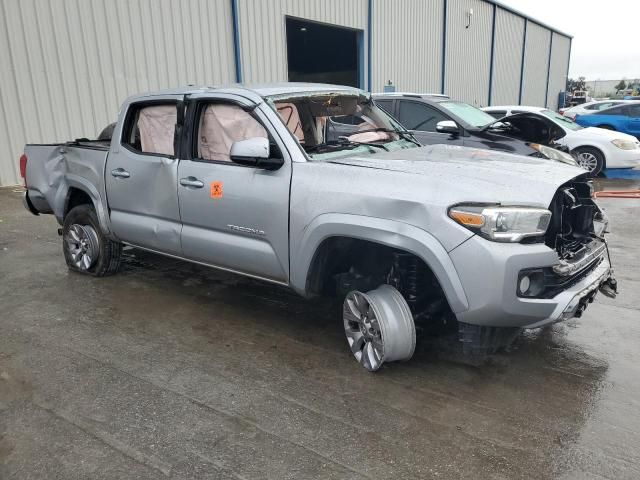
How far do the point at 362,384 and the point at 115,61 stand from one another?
10161mm

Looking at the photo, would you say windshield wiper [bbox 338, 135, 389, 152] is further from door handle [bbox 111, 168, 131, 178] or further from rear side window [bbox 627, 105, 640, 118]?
rear side window [bbox 627, 105, 640, 118]

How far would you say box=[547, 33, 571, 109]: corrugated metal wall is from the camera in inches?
1375

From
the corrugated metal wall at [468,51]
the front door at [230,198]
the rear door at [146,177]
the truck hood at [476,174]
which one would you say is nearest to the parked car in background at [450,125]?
the truck hood at [476,174]

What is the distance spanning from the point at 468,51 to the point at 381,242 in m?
23.5

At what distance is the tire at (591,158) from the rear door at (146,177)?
9.93m

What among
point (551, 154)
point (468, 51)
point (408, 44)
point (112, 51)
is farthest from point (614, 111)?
point (112, 51)

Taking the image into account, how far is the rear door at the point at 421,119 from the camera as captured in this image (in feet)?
26.4

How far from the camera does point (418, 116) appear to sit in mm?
8344

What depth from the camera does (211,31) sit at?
41.0 ft

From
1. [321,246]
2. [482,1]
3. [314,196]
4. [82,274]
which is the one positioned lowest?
[82,274]

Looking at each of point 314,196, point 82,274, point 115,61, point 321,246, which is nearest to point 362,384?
point 321,246

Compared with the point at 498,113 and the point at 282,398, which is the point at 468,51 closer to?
the point at 498,113

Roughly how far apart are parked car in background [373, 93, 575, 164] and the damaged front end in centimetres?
382

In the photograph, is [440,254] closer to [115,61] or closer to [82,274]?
[82,274]
